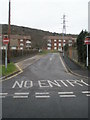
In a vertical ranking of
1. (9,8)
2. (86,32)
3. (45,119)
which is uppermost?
(9,8)

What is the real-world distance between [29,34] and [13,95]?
131 metres

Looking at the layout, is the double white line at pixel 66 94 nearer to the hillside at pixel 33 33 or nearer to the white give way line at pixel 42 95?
the white give way line at pixel 42 95

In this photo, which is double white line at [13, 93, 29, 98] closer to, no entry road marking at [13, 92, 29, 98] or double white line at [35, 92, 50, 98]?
no entry road marking at [13, 92, 29, 98]

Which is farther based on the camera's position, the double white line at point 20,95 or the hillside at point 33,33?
the hillside at point 33,33

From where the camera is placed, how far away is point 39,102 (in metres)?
8.71

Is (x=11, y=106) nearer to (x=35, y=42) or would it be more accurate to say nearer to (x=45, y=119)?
(x=45, y=119)

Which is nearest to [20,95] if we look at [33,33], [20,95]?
[20,95]

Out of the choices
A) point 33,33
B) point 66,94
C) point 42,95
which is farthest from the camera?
point 33,33

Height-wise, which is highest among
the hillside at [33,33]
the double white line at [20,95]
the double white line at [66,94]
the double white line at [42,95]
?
the hillside at [33,33]

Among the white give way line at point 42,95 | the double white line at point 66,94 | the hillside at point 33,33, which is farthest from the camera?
the hillside at point 33,33

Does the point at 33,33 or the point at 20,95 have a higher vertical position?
the point at 33,33

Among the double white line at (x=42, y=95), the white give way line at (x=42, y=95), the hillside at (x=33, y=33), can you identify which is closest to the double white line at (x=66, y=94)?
the white give way line at (x=42, y=95)

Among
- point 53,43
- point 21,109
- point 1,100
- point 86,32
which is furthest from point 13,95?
point 53,43

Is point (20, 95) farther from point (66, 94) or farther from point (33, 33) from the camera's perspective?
point (33, 33)
